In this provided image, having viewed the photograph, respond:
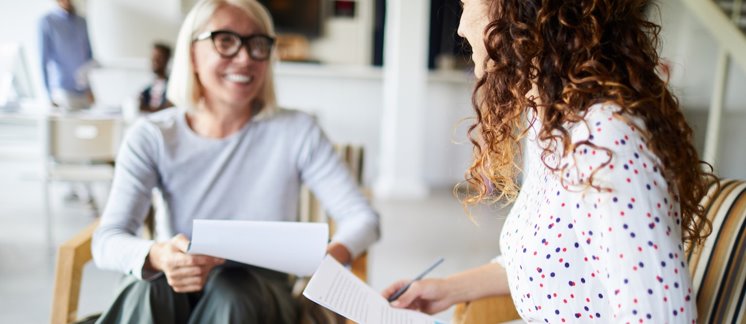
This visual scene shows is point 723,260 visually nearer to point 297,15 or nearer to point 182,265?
point 182,265

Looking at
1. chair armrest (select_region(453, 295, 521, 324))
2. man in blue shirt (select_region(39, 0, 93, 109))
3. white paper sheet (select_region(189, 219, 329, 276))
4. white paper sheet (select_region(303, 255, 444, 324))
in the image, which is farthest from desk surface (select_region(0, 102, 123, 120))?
chair armrest (select_region(453, 295, 521, 324))

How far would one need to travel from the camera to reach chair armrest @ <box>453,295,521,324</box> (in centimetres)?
104

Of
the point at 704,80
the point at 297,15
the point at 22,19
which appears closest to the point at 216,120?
the point at 704,80

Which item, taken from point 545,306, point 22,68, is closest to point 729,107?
point 545,306

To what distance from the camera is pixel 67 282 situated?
1.14 metres

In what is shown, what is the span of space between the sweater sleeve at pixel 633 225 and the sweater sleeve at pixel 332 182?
78cm

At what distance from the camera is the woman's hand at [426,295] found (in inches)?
41.5

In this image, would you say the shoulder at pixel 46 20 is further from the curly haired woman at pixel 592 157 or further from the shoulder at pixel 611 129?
the shoulder at pixel 611 129

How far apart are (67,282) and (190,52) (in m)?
0.59

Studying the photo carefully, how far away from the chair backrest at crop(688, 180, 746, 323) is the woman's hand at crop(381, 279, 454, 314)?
421 millimetres

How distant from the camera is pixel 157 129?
1329mm

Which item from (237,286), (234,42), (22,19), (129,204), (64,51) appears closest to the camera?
(237,286)

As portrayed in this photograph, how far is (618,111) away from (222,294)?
793 millimetres

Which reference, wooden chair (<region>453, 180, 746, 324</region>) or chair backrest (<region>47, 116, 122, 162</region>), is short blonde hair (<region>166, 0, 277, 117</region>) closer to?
wooden chair (<region>453, 180, 746, 324</region>)
